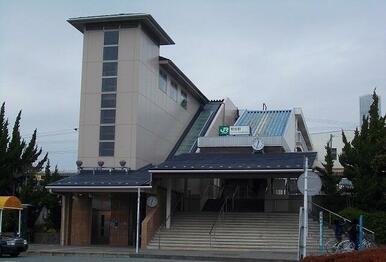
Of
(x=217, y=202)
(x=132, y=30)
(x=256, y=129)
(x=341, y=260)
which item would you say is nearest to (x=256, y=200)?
(x=217, y=202)

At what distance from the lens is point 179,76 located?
47375mm

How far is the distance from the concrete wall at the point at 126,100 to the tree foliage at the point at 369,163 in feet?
42.9

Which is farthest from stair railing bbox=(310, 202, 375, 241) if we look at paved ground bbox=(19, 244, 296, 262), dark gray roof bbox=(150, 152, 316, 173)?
paved ground bbox=(19, 244, 296, 262)

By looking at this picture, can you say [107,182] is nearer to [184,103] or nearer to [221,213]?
[221,213]

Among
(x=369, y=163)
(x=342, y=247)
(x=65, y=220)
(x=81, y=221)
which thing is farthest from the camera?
(x=81, y=221)

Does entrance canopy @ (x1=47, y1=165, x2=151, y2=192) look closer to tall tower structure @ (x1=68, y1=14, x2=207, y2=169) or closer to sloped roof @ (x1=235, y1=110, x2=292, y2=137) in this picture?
tall tower structure @ (x1=68, y1=14, x2=207, y2=169)

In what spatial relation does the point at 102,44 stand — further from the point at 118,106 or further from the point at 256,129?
the point at 256,129

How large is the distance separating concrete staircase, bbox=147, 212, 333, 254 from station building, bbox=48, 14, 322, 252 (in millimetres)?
681

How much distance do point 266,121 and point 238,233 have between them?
20.3 metres

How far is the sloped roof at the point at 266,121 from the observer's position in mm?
49406

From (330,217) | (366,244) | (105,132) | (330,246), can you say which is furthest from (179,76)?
(366,244)

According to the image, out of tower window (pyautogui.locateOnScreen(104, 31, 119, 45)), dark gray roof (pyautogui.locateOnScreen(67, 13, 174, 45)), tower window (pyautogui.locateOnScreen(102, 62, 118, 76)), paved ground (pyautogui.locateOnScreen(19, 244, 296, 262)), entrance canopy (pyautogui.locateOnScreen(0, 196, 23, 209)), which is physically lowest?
paved ground (pyautogui.locateOnScreen(19, 244, 296, 262))

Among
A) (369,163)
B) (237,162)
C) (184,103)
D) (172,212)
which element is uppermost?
(184,103)

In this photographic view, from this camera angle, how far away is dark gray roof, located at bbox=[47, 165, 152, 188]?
35.2 meters
